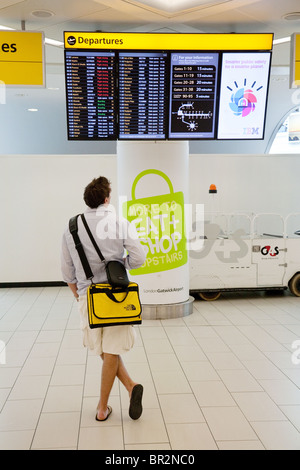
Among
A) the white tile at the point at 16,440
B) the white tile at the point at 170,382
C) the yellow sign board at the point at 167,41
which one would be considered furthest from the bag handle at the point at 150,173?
the white tile at the point at 16,440

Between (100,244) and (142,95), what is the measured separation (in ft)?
7.82

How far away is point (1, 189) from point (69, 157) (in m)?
1.31

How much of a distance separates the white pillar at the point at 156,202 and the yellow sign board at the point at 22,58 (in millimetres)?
1538

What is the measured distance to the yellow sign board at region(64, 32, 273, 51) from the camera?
183 inches

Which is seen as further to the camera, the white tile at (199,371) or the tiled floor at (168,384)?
the white tile at (199,371)

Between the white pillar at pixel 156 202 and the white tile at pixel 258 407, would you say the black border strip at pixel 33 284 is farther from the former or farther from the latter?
the white tile at pixel 258 407

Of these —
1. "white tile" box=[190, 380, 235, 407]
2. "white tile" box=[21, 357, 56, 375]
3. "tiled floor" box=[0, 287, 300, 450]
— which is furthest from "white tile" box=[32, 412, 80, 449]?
"white tile" box=[190, 380, 235, 407]

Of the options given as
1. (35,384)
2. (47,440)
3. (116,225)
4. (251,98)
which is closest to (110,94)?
(251,98)

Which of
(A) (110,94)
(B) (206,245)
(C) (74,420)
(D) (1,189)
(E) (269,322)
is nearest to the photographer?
(C) (74,420)

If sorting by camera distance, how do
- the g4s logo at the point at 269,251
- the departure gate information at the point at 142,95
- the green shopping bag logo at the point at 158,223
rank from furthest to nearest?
the g4s logo at the point at 269,251
the green shopping bag logo at the point at 158,223
the departure gate information at the point at 142,95

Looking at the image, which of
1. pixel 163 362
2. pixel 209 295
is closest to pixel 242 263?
pixel 209 295

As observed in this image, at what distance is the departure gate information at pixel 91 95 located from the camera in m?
4.70
